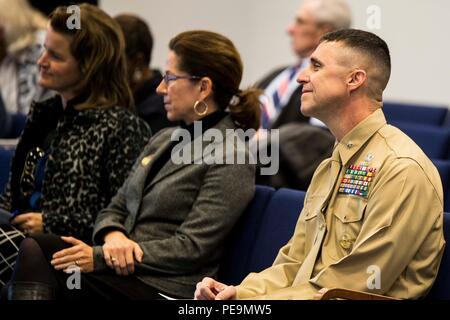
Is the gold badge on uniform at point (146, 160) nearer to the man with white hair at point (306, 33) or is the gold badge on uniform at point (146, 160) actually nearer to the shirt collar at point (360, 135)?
the shirt collar at point (360, 135)

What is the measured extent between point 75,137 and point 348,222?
51.8 inches

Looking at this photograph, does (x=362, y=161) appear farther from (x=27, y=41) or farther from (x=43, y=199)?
(x=27, y=41)

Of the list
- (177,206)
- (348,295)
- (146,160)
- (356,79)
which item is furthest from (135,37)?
(348,295)

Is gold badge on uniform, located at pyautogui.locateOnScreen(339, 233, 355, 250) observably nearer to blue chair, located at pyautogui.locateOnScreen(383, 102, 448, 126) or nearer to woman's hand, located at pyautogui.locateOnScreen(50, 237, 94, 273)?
woman's hand, located at pyautogui.locateOnScreen(50, 237, 94, 273)

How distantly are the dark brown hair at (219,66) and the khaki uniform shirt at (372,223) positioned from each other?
608mm

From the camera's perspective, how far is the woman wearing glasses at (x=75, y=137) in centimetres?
325

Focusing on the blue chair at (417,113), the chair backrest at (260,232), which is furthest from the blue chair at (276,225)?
the blue chair at (417,113)

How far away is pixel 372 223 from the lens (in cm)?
224

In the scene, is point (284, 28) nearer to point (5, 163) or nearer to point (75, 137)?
point (5, 163)

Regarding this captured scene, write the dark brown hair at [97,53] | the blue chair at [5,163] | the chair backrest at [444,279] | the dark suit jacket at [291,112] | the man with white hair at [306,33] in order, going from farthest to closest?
the man with white hair at [306,33]
the dark suit jacket at [291,112]
the blue chair at [5,163]
the dark brown hair at [97,53]
the chair backrest at [444,279]

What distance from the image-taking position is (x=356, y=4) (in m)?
6.55

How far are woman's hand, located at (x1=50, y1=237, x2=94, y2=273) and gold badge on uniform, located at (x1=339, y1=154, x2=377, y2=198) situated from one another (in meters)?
0.93
